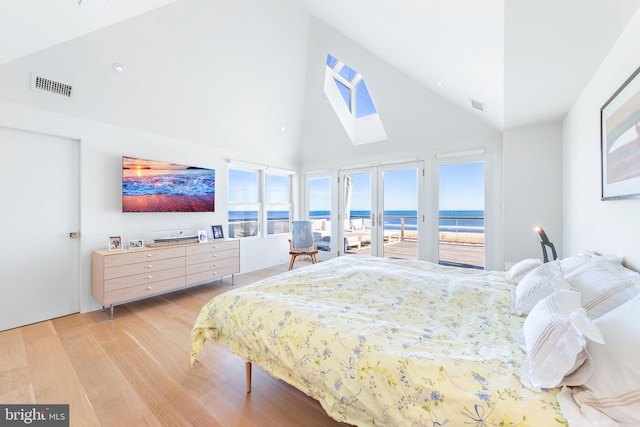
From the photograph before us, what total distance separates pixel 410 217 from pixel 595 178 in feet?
8.65

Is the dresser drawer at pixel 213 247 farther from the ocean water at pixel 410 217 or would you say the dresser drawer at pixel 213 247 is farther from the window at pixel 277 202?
the window at pixel 277 202

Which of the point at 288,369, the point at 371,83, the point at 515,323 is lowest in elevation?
the point at 288,369

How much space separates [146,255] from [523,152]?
15.7 ft

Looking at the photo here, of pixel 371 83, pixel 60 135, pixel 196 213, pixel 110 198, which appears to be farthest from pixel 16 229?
pixel 371 83

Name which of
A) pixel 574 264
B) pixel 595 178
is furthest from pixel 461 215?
pixel 574 264

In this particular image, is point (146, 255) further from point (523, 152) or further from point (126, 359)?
point (523, 152)

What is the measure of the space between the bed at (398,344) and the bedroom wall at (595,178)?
1.81ft

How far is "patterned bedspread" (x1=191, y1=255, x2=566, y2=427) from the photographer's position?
898mm

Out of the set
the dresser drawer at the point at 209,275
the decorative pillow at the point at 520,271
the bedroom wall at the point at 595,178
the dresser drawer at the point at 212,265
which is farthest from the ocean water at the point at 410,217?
the decorative pillow at the point at 520,271

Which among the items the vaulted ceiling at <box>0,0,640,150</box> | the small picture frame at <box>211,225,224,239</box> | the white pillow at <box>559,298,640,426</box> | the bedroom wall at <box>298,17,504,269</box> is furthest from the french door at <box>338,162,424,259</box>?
the white pillow at <box>559,298,640,426</box>

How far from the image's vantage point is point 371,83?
3.69 meters

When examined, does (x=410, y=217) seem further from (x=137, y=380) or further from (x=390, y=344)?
(x=137, y=380)

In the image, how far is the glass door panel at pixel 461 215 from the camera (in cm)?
393

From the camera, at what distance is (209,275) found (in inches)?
147
